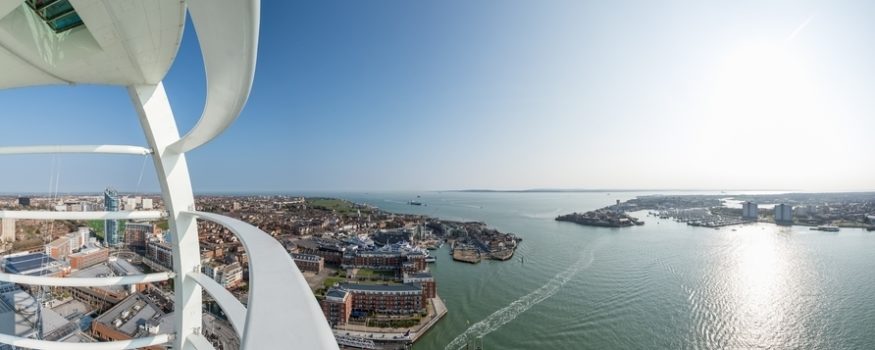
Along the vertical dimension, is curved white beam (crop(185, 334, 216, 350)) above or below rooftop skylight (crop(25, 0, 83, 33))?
below

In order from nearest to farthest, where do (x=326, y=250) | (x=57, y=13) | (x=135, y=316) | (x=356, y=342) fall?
(x=57, y=13)
(x=135, y=316)
(x=356, y=342)
(x=326, y=250)

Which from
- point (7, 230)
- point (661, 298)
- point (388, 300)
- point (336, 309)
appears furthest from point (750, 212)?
A: point (7, 230)

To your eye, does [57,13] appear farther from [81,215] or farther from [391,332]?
[391,332]

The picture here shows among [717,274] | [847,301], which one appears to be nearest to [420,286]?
[717,274]

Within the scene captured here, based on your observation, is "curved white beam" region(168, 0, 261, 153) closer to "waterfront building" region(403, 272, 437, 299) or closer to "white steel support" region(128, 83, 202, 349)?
"white steel support" region(128, 83, 202, 349)

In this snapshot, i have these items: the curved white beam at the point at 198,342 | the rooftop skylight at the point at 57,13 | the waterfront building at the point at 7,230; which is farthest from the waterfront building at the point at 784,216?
the waterfront building at the point at 7,230

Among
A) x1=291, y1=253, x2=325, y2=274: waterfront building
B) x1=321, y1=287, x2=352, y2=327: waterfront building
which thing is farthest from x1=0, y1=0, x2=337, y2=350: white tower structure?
x1=291, y1=253, x2=325, y2=274: waterfront building

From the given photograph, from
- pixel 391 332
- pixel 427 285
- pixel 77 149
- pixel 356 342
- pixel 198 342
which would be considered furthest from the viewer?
pixel 427 285
